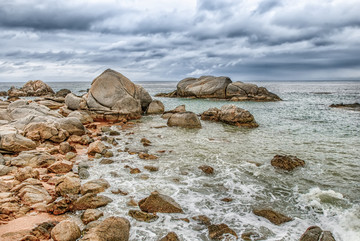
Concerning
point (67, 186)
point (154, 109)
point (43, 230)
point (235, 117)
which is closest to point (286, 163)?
point (67, 186)

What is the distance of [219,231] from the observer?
572 cm

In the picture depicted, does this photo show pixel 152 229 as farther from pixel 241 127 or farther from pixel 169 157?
pixel 241 127

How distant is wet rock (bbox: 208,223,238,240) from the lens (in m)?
5.57

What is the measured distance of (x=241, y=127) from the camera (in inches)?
764

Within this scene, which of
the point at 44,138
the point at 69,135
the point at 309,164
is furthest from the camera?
the point at 69,135

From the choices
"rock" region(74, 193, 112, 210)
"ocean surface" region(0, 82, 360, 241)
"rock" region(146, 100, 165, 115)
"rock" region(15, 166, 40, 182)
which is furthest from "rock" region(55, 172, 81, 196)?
"rock" region(146, 100, 165, 115)

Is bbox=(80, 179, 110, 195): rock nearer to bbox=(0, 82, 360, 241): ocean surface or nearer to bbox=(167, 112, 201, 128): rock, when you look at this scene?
bbox=(0, 82, 360, 241): ocean surface

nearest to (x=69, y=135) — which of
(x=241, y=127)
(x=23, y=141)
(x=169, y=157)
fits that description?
(x=23, y=141)

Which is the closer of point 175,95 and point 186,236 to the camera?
point 186,236

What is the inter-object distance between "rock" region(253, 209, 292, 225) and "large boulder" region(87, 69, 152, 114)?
696 inches

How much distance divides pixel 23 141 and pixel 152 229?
28.1 feet

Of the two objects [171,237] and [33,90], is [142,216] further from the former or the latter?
[33,90]

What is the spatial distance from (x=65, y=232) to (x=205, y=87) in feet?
144

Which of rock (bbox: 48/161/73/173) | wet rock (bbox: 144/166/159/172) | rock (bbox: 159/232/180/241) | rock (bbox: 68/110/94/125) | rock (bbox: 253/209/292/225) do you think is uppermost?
rock (bbox: 68/110/94/125)
